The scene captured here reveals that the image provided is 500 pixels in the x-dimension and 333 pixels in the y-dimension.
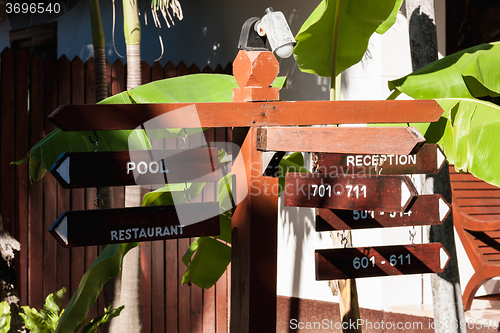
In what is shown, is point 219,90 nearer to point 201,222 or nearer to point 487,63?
point 201,222

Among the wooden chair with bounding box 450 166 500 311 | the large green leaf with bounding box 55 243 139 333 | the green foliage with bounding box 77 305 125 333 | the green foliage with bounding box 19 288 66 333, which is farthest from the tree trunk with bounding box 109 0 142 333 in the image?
the wooden chair with bounding box 450 166 500 311

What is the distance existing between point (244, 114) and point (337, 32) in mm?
1056

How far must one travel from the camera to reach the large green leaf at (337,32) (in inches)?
96.9

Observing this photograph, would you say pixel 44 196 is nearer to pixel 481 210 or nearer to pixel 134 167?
pixel 134 167

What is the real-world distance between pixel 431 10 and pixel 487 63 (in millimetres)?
739

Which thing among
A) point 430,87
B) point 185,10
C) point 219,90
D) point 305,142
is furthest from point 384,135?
point 185,10

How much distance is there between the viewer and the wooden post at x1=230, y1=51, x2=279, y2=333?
6.02ft

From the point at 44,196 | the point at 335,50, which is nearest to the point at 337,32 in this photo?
the point at 335,50

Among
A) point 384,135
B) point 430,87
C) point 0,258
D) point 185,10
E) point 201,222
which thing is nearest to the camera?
point 384,135

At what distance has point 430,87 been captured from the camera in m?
2.62

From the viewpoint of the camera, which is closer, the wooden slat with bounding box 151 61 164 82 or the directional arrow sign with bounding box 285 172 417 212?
the directional arrow sign with bounding box 285 172 417 212

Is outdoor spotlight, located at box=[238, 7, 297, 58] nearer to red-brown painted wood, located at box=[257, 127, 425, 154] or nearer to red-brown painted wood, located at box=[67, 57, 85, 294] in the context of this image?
red-brown painted wood, located at box=[257, 127, 425, 154]

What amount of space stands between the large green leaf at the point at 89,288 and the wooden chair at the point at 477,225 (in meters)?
3.05

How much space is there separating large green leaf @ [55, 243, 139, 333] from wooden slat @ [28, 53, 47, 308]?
226 centimetres
